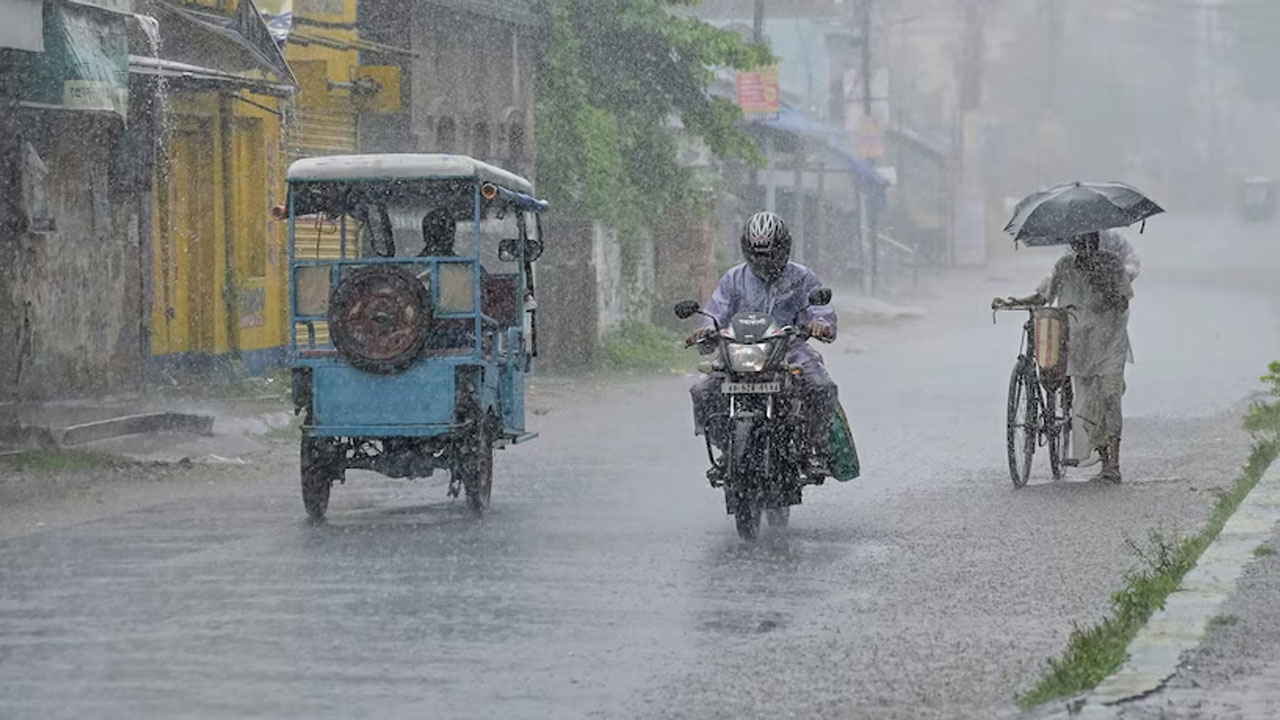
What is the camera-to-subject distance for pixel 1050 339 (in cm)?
1398

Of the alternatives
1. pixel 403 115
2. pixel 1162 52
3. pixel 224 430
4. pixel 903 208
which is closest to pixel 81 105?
pixel 224 430

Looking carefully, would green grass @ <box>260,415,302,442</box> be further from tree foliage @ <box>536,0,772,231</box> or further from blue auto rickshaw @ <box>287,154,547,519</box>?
tree foliage @ <box>536,0,772,231</box>

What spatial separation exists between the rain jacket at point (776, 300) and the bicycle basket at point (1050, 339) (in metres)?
2.63

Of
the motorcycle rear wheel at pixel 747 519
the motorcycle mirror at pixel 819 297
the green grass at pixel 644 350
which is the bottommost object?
the green grass at pixel 644 350

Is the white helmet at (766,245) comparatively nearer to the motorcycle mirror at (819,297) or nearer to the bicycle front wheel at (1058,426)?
the motorcycle mirror at (819,297)

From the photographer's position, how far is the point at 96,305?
19.2 metres

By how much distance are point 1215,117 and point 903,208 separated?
4818cm

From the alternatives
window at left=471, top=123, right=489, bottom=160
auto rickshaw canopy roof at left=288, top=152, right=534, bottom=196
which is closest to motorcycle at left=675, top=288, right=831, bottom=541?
auto rickshaw canopy roof at left=288, top=152, right=534, bottom=196

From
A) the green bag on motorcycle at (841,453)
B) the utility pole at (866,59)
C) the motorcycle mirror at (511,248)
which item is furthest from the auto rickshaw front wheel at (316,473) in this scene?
the utility pole at (866,59)

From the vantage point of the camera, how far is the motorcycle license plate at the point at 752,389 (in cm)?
1114

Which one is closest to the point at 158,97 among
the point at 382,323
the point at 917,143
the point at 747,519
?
the point at 382,323

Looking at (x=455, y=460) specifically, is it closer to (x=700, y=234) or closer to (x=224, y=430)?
(x=224, y=430)

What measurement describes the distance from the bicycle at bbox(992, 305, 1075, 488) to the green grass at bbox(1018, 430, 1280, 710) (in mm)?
2241

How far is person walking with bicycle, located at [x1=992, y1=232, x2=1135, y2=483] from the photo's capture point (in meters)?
14.1
